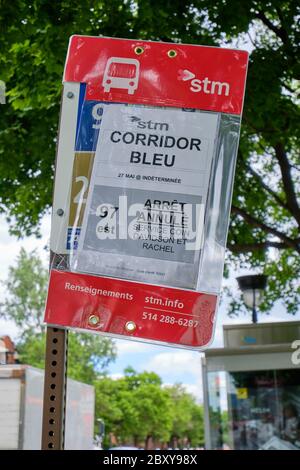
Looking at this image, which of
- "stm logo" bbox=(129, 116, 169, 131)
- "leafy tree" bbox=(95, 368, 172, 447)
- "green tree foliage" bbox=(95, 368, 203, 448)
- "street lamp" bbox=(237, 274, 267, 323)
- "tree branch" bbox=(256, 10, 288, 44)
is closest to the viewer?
"stm logo" bbox=(129, 116, 169, 131)

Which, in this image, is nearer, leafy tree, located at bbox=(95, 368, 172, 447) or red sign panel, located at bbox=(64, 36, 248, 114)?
red sign panel, located at bbox=(64, 36, 248, 114)

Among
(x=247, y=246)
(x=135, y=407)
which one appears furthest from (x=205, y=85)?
(x=135, y=407)

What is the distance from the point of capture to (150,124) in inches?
84.3

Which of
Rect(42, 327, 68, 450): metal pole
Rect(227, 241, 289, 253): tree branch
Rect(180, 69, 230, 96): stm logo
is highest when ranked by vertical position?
Rect(227, 241, 289, 253): tree branch

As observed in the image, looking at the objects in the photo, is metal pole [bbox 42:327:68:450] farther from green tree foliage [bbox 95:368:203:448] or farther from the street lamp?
green tree foliage [bbox 95:368:203:448]

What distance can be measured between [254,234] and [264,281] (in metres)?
1.95

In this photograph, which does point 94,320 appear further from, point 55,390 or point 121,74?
point 121,74

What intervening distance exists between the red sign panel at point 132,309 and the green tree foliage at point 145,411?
6452 cm

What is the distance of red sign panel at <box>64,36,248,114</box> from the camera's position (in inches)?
84.4

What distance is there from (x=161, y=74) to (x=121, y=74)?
0.13 meters

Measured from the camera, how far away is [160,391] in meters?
81.4

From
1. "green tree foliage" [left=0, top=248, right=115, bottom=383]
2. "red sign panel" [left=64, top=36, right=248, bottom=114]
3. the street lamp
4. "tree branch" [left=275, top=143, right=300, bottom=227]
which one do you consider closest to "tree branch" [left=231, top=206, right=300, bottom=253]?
"tree branch" [left=275, top=143, right=300, bottom=227]

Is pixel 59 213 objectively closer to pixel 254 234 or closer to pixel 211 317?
pixel 211 317

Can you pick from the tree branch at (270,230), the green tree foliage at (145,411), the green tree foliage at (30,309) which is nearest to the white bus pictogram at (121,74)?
the tree branch at (270,230)
